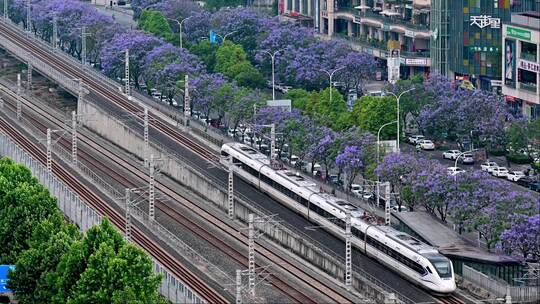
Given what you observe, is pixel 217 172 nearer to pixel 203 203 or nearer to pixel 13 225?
pixel 203 203

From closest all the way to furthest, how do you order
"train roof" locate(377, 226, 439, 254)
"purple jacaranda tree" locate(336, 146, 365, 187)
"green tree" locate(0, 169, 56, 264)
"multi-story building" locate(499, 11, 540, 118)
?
"train roof" locate(377, 226, 439, 254) < "green tree" locate(0, 169, 56, 264) < "purple jacaranda tree" locate(336, 146, 365, 187) < "multi-story building" locate(499, 11, 540, 118)

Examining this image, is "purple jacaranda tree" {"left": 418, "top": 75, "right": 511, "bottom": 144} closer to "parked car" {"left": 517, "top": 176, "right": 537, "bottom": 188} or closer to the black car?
"parked car" {"left": 517, "top": 176, "right": 537, "bottom": 188}

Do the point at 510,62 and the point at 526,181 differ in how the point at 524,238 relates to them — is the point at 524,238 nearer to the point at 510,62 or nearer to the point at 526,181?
the point at 526,181

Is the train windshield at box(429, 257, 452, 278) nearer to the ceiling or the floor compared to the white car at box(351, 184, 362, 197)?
nearer to the ceiling

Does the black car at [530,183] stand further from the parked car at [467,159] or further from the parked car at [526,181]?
the parked car at [467,159]

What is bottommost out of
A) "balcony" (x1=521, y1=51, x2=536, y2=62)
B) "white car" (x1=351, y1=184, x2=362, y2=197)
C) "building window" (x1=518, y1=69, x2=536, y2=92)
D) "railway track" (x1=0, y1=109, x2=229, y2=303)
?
"railway track" (x1=0, y1=109, x2=229, y2=303)

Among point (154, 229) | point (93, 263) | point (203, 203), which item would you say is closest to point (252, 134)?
point (203, 203)

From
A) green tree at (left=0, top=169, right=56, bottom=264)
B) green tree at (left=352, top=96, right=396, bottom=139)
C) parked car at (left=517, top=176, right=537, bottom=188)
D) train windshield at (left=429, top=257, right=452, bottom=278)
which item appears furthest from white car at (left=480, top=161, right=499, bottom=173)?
green tree at (left=0, top=169, right=56, bottom=264)
